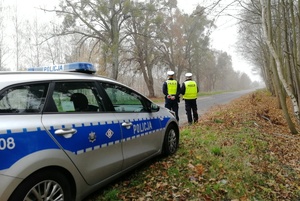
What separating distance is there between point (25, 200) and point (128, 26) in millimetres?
24647

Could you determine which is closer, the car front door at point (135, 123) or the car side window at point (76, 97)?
the car side window at point (76, 97)

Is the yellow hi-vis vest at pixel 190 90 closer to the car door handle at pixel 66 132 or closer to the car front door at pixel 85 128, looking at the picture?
the car front door at pixel 85 128

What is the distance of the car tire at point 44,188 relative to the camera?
223 centimetres

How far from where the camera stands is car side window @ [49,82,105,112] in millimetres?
2831

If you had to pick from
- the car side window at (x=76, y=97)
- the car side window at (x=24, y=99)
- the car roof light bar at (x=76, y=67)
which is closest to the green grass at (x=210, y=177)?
the car side window at (x=76, y=97)

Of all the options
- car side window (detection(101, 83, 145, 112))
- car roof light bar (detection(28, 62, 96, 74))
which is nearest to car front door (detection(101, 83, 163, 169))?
car side window (detection(101, 83, 145, 112))

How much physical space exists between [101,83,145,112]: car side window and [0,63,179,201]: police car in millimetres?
18

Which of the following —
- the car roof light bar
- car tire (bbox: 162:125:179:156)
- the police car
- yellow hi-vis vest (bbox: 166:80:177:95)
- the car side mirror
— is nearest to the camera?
the police car

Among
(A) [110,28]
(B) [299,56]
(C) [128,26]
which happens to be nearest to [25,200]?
(B) [299,56]

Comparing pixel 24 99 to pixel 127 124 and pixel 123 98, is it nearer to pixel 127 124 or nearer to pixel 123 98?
pixel 127 124

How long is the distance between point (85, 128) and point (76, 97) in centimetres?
46

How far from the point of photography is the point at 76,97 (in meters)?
3.10

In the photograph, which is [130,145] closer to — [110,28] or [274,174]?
[274,174]

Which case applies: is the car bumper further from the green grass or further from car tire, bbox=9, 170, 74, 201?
the green grass
